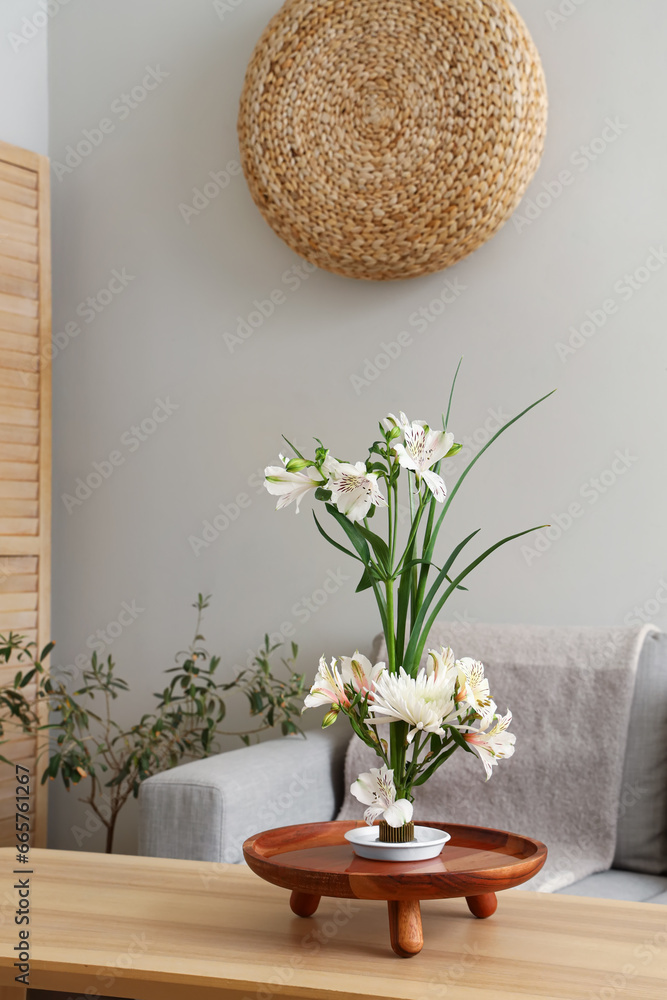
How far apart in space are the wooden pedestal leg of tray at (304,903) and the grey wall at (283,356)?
121 centimetres

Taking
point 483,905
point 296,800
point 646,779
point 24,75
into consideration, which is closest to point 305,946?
point 483,905

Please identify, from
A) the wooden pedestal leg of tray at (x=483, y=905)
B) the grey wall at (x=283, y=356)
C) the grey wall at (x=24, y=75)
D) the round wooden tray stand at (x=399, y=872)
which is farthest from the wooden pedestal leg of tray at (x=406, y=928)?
the grey wall at (x=24, y=75)

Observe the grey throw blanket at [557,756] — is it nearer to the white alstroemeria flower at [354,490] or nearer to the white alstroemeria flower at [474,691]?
the white alstroemeria flower at [474,691]

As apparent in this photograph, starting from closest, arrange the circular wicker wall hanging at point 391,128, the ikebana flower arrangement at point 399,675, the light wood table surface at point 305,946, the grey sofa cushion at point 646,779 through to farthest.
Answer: the light wood table surface at point 305,946 < the ikebana flower arrangement at point 399,675 < the grey sofa cushion at point 646,779 < the circular wicker wall hanging at point 391,128

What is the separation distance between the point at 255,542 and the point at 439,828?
1355mm

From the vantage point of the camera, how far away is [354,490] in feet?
3.54

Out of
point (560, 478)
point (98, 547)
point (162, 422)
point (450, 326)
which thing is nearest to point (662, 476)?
point (560, 478)

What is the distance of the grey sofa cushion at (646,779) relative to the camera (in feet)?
5.96

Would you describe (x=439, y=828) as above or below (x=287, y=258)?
below

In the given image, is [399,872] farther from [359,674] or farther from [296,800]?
[296,800]

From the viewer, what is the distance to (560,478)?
2.22 metres

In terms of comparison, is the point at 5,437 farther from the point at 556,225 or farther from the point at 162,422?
the point at 556,225

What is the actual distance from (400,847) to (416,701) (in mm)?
180

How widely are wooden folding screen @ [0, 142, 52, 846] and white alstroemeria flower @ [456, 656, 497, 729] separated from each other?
1.66 m
